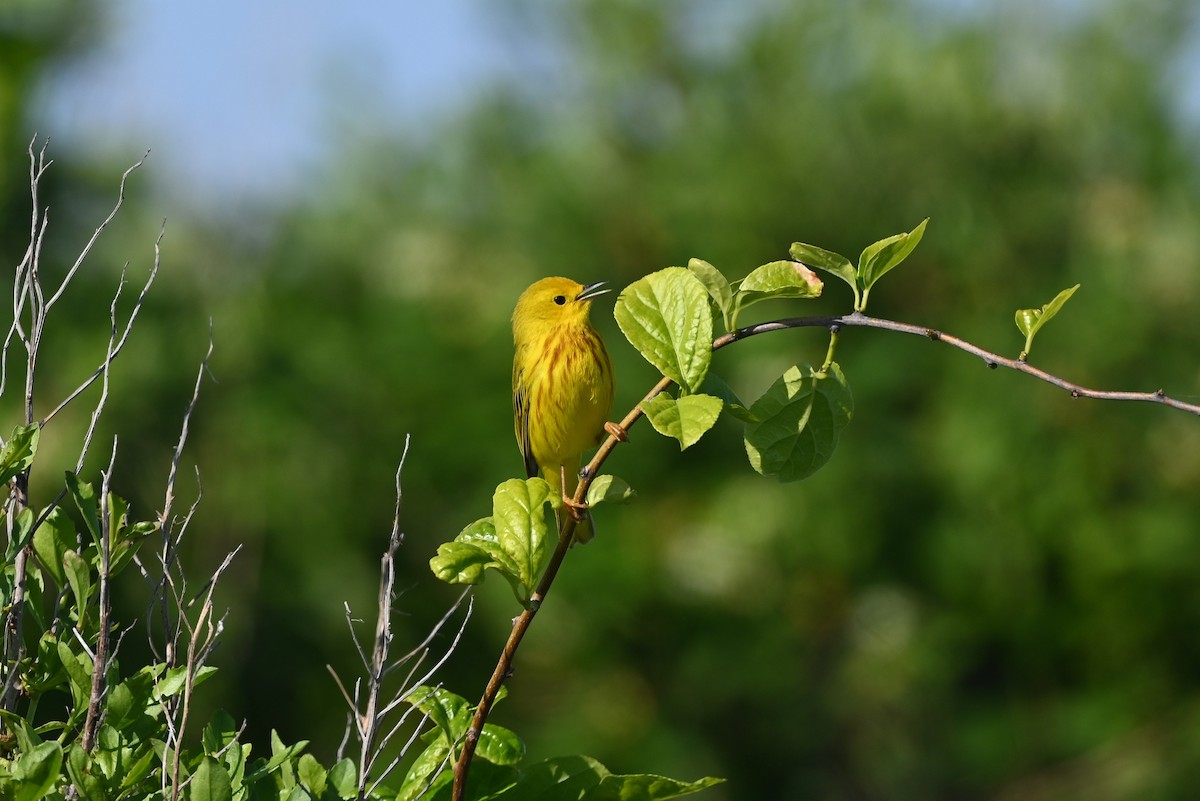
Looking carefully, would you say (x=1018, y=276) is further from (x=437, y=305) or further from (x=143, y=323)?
(x=143, y=323)

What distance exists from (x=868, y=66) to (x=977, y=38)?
2.77ft

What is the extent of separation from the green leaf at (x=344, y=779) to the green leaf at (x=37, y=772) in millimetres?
295

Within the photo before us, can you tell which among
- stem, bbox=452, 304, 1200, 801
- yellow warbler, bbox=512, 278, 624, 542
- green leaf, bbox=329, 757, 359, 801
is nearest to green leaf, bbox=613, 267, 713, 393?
stem, bbox=452, 304, 1200, 801

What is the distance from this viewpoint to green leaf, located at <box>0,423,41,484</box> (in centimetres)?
145

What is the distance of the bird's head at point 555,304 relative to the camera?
3.98 meters

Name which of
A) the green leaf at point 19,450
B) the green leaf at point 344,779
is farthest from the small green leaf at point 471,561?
the green leaf at point 19,450

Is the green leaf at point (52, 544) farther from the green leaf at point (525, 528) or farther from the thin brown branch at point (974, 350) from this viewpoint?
the thin brown branch at point (974, 350)

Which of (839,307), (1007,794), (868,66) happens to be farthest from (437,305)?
(1007,794)

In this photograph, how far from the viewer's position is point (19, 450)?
146cm

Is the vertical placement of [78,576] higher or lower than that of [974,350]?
lower

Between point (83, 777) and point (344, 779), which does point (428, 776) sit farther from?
point (83, 777)

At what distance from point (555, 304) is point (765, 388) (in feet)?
13.9

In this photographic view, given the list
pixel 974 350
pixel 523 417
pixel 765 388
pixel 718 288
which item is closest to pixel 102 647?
pixel 718 288

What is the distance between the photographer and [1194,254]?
9117 millimetres
